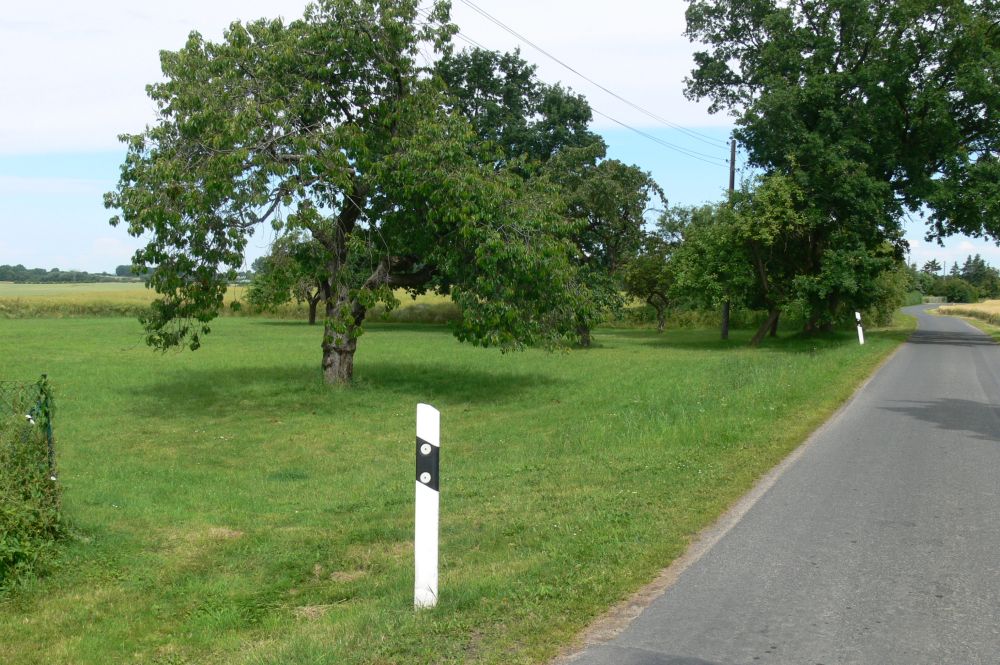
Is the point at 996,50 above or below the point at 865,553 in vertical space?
above

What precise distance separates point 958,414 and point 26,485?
12467 millimetres

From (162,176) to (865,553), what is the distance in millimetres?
14021

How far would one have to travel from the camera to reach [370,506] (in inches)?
363

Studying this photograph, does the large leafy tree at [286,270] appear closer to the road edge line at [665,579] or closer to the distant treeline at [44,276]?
the road edge line at [665,579]

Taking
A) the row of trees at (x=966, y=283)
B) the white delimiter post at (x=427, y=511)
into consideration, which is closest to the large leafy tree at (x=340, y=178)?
the white delimiter post at (x=427, y=511)

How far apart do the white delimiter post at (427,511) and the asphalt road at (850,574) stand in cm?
113

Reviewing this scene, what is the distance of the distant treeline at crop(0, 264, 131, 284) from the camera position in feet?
442

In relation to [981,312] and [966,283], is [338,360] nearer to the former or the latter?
[981,312]

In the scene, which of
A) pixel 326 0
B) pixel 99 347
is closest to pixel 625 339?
pixel 99 347

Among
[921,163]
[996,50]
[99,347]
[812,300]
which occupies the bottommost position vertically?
[99,347]

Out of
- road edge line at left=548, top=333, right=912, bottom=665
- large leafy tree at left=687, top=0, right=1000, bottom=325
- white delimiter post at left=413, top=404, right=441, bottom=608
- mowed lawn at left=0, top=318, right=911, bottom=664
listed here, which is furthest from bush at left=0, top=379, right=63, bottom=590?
large leafy tree at left=687, top=0, right=1000, bottom=325

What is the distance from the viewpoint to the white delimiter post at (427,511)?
5113mm

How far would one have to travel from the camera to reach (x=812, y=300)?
113ft

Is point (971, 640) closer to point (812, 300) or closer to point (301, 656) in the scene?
point (301, 656)
